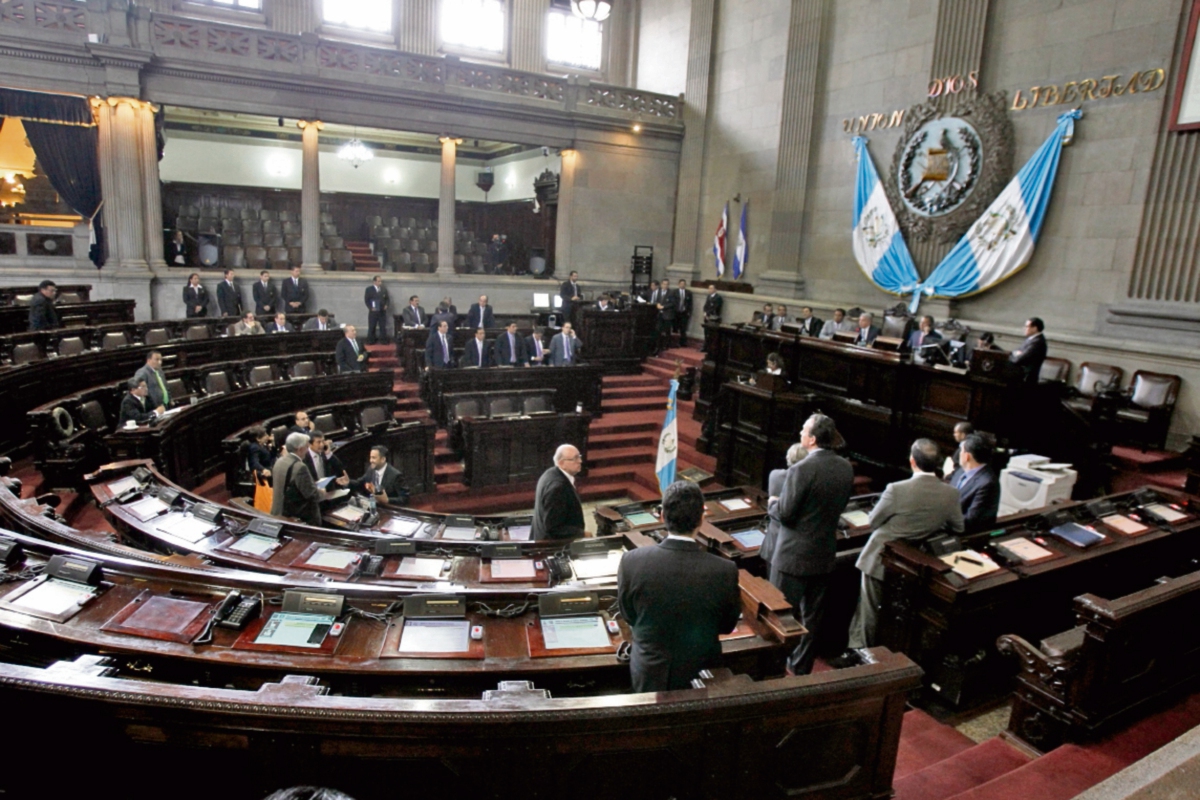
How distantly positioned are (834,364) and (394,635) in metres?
7.05

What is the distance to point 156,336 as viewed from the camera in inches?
380

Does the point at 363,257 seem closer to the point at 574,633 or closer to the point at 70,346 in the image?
the point at 70,346

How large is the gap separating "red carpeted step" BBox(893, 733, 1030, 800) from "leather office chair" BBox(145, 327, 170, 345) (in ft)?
32.6

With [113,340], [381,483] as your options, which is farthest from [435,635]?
[113,340]

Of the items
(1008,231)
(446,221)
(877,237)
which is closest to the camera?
(1008,231)

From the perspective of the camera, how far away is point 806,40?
13.3 meters

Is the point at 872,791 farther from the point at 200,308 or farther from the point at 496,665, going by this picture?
the point at 200,308

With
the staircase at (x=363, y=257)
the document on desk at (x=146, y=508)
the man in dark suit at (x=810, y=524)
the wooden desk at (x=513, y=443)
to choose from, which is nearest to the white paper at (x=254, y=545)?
the document on desk at (x=146, y=508)

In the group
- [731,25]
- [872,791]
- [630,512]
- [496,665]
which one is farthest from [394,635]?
[731,25]

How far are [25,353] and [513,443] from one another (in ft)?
17.3

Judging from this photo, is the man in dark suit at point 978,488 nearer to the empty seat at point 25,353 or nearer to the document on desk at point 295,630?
the document on desk at point 295,630

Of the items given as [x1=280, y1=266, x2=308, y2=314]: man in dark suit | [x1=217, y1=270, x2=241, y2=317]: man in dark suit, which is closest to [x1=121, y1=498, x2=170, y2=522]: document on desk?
[x1=217, y1=270, x2=241, y2=317]: man in dark suit

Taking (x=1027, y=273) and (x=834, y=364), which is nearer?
(x=834, y=364)

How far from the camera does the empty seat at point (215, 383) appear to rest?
8.13m
